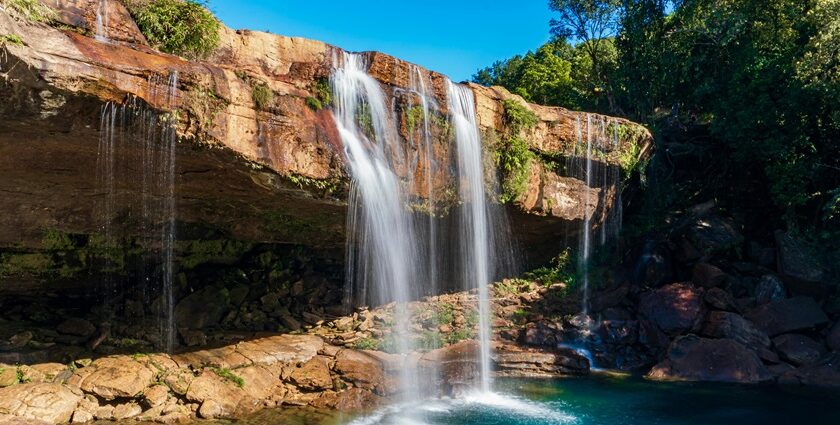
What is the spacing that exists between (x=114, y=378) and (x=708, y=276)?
14.9 metres

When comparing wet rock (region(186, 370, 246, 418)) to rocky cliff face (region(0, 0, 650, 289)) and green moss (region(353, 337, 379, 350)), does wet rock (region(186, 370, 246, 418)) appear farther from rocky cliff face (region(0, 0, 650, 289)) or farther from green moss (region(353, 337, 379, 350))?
Answer: rocky cliff face (region(0, 0, 650, 289))

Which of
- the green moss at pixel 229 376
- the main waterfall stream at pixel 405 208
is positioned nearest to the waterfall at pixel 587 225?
the main waterfall stream at pixel 405 208

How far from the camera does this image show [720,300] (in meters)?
15.2

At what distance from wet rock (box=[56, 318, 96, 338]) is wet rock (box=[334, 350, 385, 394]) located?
5.53m

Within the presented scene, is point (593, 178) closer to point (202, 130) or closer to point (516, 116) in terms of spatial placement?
point (516, 116)

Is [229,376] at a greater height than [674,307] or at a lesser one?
lesser

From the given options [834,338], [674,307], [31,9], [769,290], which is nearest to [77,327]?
[31,9]

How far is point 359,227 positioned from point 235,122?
14.4 ft

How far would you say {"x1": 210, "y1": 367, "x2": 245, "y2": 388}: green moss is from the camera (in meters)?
11.4

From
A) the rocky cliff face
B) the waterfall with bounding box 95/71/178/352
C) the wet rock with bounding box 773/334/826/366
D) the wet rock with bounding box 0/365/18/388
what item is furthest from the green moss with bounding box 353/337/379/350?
the wet rock with bounding box 773/334/826/366

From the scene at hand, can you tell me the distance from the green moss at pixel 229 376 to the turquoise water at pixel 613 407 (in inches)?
42.7

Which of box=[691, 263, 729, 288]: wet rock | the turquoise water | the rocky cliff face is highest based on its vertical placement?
the rocky cliff face

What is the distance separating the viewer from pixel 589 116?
16.5 m

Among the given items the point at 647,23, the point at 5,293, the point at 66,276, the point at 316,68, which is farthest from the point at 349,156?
the point at 647,23
